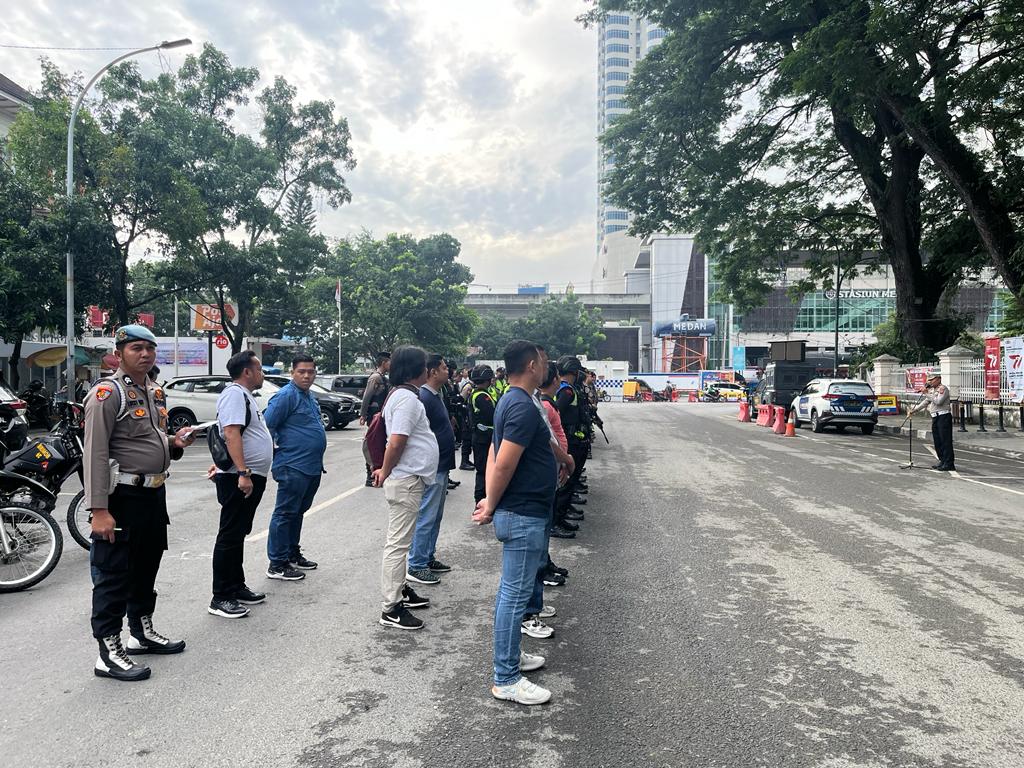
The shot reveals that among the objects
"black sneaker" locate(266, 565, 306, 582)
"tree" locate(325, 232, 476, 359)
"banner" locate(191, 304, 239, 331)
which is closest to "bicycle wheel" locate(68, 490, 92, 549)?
"black sneaker" locate(266, 565, 306, 582)

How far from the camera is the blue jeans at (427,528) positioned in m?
5.26

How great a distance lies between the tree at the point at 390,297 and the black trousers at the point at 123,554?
38.6 meters

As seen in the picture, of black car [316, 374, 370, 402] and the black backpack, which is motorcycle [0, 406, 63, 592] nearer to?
the black backpack

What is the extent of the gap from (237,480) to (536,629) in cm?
211

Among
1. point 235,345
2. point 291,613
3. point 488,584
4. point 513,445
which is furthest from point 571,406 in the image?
point 235,345

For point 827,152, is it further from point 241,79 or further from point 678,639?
point 678,639

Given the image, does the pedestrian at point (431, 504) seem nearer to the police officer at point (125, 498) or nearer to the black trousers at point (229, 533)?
the black trousers at point (229, 533)

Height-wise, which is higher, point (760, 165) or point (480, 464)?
point (760, 165)

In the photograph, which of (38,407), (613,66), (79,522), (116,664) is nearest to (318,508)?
(79,522)

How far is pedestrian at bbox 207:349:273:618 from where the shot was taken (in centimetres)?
450

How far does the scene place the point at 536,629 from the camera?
419cm

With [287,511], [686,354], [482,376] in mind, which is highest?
[686,354]

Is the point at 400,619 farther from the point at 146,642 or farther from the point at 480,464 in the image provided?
the point at 480,464

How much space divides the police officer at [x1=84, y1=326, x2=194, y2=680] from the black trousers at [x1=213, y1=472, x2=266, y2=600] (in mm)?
598
